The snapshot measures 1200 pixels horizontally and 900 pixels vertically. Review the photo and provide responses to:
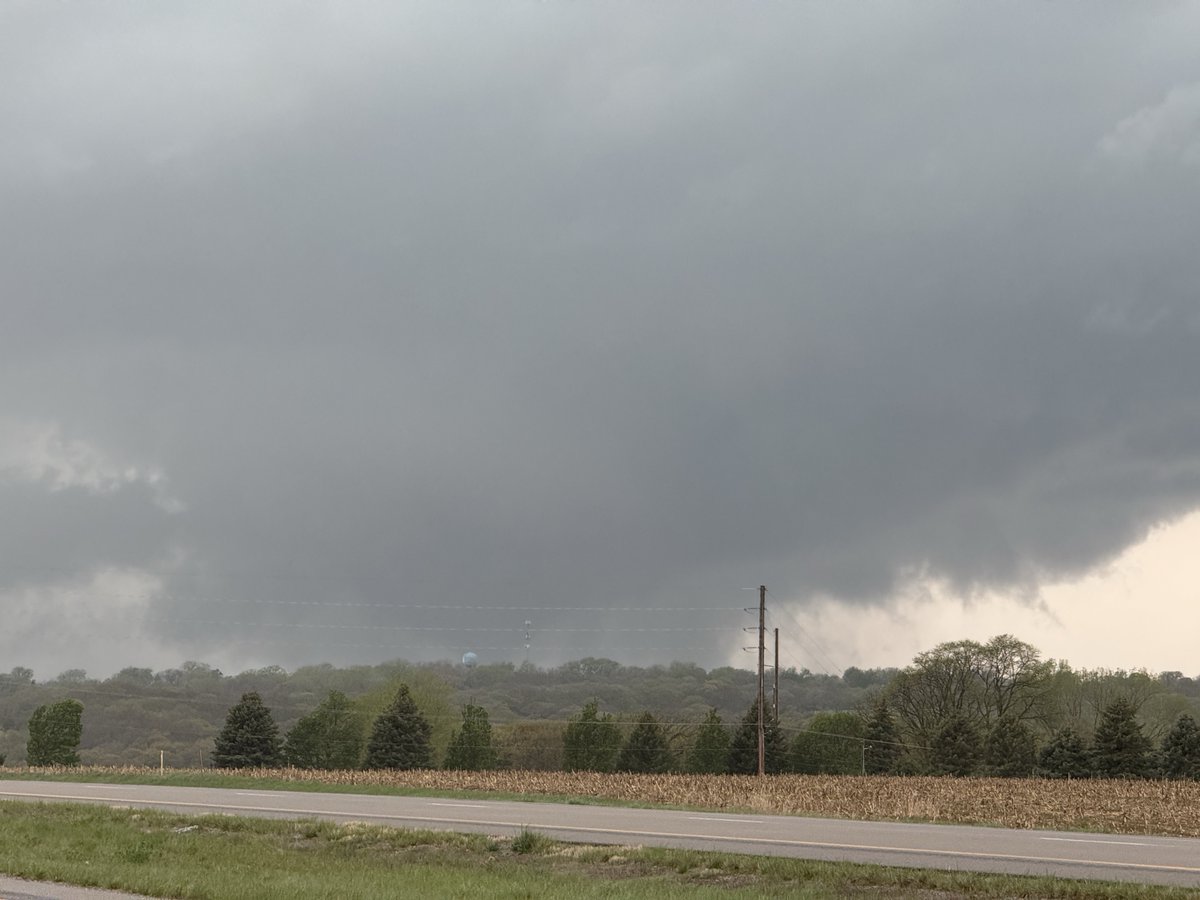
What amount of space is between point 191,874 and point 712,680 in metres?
115

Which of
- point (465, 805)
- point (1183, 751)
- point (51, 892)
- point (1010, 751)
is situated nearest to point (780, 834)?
point (465, 805)

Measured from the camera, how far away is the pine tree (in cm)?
7419

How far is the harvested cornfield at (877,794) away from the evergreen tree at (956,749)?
31.9 metres

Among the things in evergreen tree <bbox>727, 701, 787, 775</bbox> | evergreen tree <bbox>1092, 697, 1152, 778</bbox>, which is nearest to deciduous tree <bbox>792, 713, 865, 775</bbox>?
evergreen tree <bbox>727, 701, 787, 775</bbox>

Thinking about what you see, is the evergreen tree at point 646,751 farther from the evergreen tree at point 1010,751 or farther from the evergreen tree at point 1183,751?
the evergreen tree at point 1183,751

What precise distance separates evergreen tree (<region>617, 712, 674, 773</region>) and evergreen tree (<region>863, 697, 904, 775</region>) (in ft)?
44.2

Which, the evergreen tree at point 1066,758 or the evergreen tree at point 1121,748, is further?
the evergreen tree at point 1066,758

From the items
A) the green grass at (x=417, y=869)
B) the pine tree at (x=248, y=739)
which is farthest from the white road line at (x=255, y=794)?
the pine tree at (x=248, y=739)

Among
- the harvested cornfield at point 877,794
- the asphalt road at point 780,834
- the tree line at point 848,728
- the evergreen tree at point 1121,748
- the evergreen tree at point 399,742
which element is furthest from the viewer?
the evergreen tree at point 399,742

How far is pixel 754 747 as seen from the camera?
245 ft

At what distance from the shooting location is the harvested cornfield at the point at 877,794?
29.2m

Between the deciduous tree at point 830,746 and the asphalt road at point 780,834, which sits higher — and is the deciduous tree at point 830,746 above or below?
below

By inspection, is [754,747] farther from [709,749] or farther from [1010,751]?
[1010,751]

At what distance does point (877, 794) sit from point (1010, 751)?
138 ft
